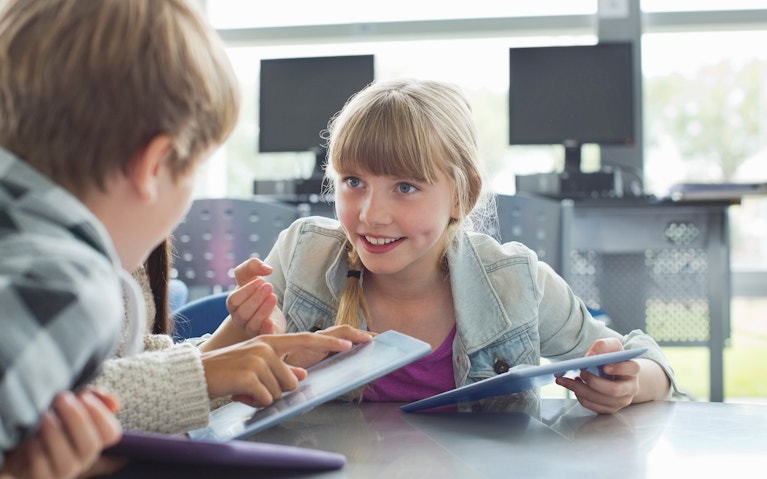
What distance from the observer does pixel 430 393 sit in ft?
4.05

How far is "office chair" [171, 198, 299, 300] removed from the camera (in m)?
2.52

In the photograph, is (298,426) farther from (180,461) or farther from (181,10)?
(181,10)

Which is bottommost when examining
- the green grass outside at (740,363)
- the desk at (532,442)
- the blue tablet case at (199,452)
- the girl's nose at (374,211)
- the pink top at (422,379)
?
the green grass outside at (740,363)

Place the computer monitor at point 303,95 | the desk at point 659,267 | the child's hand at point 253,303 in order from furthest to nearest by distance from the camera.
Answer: the computer monitor at point 303,95 < the desk at point 659,267 < the child's hand at point 253,303

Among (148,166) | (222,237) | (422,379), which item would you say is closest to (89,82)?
(148,166)

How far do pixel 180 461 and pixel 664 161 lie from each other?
389 centimetres

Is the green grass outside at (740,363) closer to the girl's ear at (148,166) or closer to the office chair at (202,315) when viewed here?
the office chair at (202,315)

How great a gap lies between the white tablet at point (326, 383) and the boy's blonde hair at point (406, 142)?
1.43ft

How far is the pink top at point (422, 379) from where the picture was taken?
1.26 meters

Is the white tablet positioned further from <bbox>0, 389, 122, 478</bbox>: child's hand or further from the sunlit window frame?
the sunlit window frame

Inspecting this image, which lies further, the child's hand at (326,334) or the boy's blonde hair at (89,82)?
the child's hand at (326,334)

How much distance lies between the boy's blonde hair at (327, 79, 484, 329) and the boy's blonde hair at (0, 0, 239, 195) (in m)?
0.60

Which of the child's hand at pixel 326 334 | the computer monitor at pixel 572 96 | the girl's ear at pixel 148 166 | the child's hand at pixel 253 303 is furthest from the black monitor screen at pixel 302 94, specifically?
the girl's ear at pixel 148 166

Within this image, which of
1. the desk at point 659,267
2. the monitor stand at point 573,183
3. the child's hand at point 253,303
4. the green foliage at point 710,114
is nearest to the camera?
the child's hand at point 253,303
